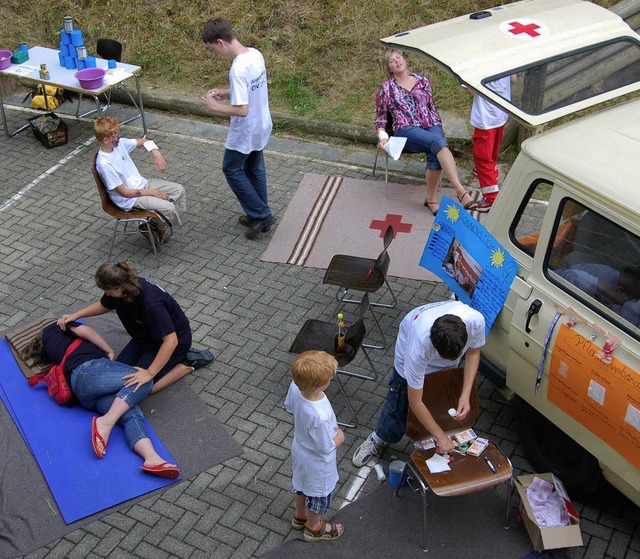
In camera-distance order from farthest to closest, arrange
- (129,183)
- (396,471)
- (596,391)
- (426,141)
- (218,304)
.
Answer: (426,141) → (129,183) → (218,304) → (396,471) → (596,391)

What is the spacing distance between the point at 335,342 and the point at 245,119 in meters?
2.44

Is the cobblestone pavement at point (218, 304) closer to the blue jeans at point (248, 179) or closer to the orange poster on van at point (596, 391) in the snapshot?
the blue jeans at point (248, 179)

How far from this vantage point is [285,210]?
827cm

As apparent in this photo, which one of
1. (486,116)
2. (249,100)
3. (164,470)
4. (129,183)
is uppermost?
(249,100)

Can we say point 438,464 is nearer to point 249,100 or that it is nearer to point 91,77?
point 249,100

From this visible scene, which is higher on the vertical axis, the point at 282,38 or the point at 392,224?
the point at 282,38

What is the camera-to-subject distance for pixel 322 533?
4988 millimetres

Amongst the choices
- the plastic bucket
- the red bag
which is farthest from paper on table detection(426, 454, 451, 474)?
the red bag

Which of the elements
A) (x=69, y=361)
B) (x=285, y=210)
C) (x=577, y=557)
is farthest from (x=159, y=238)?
(x=577, y=557)

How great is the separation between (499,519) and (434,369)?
3.35ft

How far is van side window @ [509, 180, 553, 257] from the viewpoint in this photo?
4.88 metres

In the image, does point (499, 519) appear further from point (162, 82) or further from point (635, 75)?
point (162, 82)

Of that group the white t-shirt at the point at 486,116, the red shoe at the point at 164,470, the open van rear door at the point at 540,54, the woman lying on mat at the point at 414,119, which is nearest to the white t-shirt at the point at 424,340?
the open van rear door at the point at 540,54

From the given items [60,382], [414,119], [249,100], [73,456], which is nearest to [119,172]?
[249,100]
